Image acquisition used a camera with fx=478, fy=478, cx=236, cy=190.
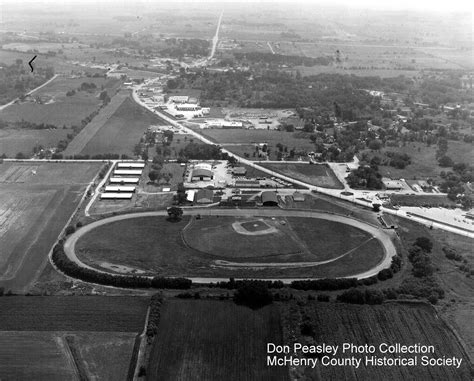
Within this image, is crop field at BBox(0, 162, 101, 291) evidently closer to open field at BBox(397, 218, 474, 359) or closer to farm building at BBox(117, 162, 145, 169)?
farm building at BBox(117, 162, 145, 169)

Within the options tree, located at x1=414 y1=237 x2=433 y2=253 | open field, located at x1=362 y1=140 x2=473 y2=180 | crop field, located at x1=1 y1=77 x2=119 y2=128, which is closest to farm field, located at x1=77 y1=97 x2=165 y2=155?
crop field, located at x1=1 y1=77 x2=119 y2=128

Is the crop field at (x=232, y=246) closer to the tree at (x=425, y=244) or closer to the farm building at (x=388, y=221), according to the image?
the farm building at (x=388, y=221)

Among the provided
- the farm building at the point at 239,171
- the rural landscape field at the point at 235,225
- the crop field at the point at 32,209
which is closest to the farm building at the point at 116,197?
the rural landscape field at the point at 235,225

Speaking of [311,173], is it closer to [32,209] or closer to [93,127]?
[32,209]

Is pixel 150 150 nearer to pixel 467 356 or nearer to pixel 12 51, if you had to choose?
pixel 467 356

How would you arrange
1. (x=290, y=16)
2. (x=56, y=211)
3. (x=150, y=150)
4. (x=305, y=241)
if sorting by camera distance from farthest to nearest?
(x=290, y=16), (x=150, y=150), (x=56, y=211), (x=305, y=241)

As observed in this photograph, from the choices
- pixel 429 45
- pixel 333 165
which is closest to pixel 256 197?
pixel 333 165
